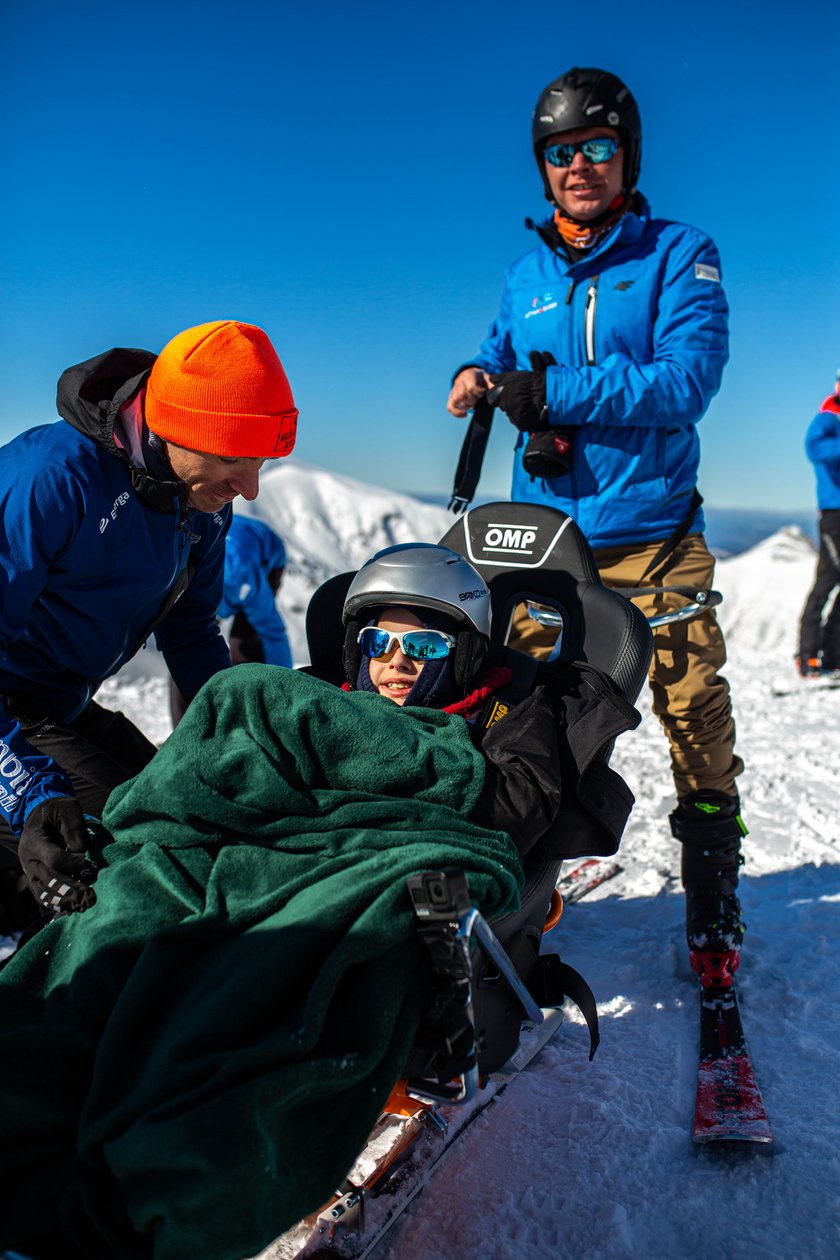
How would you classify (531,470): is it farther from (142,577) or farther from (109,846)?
(109,846)

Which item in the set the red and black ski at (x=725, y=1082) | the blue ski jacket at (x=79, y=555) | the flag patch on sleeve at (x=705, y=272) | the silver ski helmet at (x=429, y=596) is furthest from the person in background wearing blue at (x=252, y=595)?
the red and black ski at (x=725, y=1082)

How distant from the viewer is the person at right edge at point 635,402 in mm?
3143

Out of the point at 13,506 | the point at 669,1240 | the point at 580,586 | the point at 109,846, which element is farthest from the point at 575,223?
the point at 669,1240

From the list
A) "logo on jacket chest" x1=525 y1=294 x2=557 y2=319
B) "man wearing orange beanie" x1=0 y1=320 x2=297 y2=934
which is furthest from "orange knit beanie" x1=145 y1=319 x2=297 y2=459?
"logo on jacket chest" x1=525 y1=294 x2=557 y2=319

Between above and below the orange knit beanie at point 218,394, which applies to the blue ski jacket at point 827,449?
below

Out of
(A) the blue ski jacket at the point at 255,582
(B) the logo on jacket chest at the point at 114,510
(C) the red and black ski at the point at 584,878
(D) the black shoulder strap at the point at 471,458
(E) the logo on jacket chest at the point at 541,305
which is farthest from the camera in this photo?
(A) the blue ski jacket at the point at 255,582

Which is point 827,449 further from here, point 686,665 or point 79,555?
point 79,555

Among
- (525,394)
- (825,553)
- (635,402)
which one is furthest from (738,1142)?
(825,553)

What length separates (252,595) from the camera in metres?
5.91

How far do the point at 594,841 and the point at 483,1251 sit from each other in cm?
89

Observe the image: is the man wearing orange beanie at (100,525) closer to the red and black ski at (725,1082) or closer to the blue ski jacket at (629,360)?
the blue ski jacket at (629,360)

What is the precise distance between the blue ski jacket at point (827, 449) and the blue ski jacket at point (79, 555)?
6.84m

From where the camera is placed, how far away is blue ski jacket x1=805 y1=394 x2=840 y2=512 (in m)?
8.52

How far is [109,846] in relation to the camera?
6.54 ft
